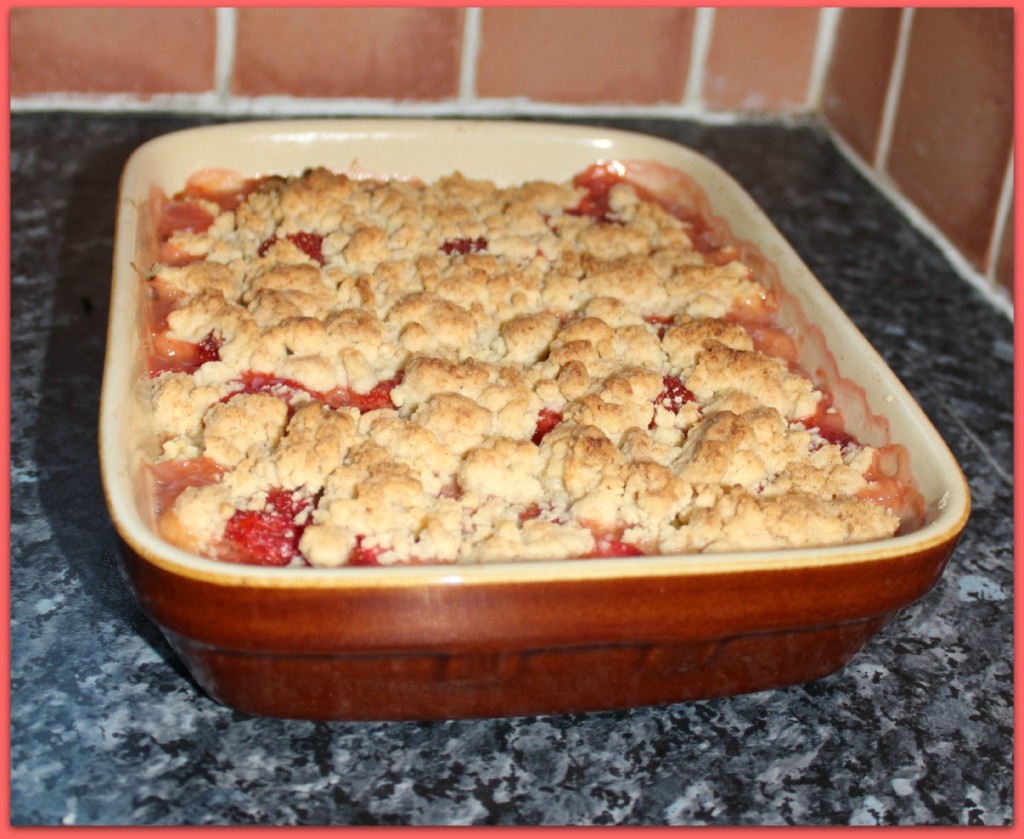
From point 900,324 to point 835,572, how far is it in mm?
712

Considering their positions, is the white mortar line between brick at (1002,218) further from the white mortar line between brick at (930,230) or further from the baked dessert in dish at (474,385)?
the baked dessert in dish at (474,385)

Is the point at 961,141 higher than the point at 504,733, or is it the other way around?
the point at 961,141

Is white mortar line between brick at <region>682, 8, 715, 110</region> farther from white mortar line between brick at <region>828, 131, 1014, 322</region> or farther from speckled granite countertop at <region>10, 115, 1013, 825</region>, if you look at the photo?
speckled granite countertop at <region>10, 115, 1013, 825</region>

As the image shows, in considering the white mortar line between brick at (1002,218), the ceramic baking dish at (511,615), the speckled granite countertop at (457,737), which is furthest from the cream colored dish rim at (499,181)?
the white mortar line between brick at (1002,218)

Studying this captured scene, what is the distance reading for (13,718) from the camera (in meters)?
0.75

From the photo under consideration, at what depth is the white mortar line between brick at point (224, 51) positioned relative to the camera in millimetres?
1504

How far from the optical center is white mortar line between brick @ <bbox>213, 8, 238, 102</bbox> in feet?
4.93

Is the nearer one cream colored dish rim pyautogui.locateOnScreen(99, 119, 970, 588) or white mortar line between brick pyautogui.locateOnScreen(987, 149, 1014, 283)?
cream colored dish rim pyautogui.locateOnScreen(99, 119, 970, 588)

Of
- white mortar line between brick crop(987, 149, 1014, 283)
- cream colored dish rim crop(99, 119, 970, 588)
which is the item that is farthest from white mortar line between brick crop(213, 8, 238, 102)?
white mortar line between brick crop(987, 149, 1014, 283)

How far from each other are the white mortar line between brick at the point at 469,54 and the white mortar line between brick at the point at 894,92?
509 millimetres

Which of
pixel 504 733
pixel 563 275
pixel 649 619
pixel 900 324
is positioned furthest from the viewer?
pixel 900 324

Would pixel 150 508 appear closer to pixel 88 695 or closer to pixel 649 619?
pixel 88 695

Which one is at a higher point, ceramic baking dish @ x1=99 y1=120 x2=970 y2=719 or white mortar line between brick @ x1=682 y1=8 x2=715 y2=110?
white mortar line between brick @ x1=682 y1=8 x2=715 y2=110

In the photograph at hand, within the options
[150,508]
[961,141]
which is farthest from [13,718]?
[961,141]
